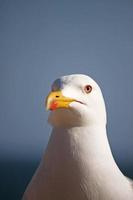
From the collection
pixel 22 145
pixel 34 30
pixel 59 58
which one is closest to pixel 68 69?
pixel 59 58

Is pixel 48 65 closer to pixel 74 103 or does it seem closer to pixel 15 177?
pixel 15 177

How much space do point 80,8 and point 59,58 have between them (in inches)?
7.5

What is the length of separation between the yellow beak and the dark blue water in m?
0.56

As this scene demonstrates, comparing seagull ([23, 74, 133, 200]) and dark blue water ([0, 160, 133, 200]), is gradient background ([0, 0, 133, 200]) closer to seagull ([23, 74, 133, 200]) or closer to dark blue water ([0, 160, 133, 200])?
dark blue water ([0, 160, 133, 200])

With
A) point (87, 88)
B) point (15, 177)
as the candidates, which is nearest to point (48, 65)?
point (15, 177)

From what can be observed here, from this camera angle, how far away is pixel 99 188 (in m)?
0.61

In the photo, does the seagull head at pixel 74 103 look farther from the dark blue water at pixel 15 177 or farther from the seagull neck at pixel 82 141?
the dark blue water at pixel 15 177

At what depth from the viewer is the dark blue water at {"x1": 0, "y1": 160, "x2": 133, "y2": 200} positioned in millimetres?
1099

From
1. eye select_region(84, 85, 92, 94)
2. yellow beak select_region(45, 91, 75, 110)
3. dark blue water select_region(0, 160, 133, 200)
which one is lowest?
dark blue water select_region(0, 160, 133, 200)

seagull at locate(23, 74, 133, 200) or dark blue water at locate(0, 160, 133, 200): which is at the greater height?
seagull at locate(23, 74, 133, 200)

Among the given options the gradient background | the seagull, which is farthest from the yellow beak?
the gradient background

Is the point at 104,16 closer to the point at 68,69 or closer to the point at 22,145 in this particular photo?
the point at 68,69

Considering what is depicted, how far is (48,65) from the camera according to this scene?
3.70 ft

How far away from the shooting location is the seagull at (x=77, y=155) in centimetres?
61
